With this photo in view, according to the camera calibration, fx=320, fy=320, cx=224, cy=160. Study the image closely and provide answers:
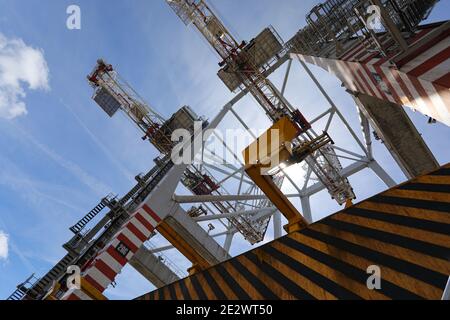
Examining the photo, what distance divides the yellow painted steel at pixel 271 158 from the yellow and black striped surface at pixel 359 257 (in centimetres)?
278

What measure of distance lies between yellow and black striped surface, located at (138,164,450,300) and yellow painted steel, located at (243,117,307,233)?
2777 mm

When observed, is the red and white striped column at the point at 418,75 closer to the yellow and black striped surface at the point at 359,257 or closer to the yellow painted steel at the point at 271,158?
the yellow and black striped surface at the point at 359,257

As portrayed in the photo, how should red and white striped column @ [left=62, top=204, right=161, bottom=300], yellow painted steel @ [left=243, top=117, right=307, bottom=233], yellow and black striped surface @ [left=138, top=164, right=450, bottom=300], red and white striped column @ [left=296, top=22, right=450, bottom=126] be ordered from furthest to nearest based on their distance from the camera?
red and white striped column @ [left=62, top=204, right=161, bottom=300] < yellow painted steel @ [left=243, top=117, right=307, bottom=233] < red and white striped column @ [left=296, top=22, right=450, bottom=126] < yellow and black striped surface @ [left=138, top=164, right=450, bottom=300]

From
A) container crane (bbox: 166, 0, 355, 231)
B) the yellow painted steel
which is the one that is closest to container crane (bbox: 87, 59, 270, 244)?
container crane (bbox: 166, 0, 355, 231)

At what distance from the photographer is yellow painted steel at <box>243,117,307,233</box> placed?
7930 mm

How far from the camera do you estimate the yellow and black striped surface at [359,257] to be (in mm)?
3230

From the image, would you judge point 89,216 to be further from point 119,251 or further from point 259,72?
point 259,72

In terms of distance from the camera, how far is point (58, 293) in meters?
8.70

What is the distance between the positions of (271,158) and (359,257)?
4.71 metres

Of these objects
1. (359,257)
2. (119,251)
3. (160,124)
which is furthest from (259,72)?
(359,257)

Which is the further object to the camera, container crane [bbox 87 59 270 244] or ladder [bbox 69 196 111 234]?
container crane [bbox 87 59 270 244]

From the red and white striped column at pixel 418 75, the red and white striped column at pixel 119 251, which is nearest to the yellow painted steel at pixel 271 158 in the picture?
the red and white striped column at pixel 418 75

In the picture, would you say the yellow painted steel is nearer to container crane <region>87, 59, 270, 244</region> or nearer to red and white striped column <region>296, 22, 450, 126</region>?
red and white striped column <region>296, 22, 450, 126</region>

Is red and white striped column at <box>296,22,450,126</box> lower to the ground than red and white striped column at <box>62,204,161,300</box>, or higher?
lower
